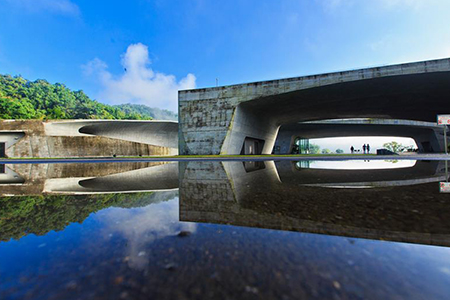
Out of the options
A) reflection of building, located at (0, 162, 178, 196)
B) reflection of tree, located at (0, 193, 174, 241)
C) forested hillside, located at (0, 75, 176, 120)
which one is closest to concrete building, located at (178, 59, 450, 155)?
reflection of building, located at (0, 162, 178, 196)

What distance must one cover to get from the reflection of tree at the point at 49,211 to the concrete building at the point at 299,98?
56.4ft

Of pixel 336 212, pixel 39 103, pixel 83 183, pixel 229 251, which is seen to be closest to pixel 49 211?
pixel 229 251

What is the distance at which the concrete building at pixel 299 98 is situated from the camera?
1720 cm

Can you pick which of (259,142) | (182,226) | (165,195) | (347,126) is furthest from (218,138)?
(347,126)

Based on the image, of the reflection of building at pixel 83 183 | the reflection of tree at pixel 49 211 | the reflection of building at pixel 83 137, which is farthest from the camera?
the reflection of building at pixel 83 137

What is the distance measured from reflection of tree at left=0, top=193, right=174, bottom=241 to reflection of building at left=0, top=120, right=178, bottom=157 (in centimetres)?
Result: 2945

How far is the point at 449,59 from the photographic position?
15.6 meters

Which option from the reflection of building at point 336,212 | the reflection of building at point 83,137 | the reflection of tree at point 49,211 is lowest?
the reflection of building at point 336,212

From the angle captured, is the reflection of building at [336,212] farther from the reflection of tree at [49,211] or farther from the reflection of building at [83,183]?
the reflection of building at [83,183]

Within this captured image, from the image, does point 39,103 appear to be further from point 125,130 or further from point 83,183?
point 83,183

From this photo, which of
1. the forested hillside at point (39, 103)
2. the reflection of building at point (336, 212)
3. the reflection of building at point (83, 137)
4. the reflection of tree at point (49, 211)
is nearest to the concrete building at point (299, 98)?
the reflection of building at point (83, 137)

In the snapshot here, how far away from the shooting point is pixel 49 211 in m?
2.91

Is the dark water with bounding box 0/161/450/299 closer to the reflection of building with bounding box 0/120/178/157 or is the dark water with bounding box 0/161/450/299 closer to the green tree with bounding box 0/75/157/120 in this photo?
the reflection of building with bounding box 0/120/178/157

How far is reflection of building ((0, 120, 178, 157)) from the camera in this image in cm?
2727
